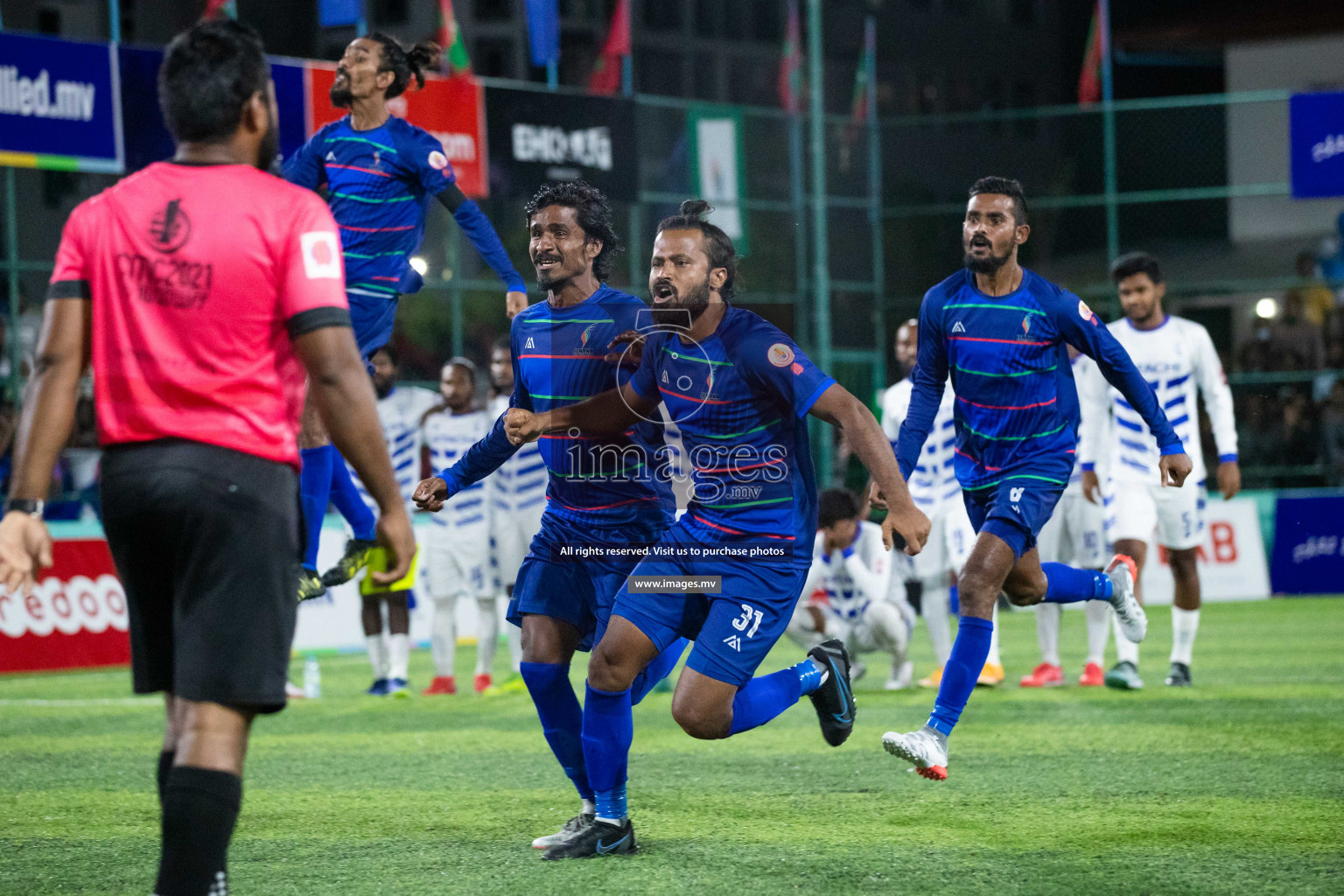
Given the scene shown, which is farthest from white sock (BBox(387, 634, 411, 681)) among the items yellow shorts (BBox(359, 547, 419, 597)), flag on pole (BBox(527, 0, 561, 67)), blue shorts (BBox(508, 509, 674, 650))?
flag on pole (BBox(527, 0, 561, 67))

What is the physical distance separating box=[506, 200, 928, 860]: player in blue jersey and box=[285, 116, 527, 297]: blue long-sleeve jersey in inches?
46.3

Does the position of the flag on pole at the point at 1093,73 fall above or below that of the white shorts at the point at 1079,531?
above

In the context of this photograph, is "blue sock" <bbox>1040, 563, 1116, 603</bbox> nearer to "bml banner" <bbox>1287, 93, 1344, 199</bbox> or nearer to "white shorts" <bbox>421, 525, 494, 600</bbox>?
"white shorts" <bbox>421, 525, 494, 600</bbox>

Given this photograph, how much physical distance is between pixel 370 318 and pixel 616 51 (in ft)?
57.3

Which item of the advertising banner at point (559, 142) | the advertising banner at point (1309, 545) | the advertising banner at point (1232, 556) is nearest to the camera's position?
the advertising banner at point (1232, 556)

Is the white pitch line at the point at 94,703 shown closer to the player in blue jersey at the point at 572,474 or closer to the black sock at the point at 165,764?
the player in blue jersey at the point at 572,474

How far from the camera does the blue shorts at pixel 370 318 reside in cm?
610

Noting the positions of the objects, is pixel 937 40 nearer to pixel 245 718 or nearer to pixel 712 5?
pixel 712 5

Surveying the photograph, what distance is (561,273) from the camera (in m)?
5.46

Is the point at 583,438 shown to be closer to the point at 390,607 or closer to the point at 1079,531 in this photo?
the point at 390,607

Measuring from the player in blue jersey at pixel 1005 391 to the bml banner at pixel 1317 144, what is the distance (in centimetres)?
1519

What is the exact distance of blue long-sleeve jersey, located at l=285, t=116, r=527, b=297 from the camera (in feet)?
20.1

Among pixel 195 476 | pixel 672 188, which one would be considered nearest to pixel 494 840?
pixel 195 476

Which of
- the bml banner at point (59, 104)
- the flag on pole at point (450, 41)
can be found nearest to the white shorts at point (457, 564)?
the bml banner at point (59, 104)
